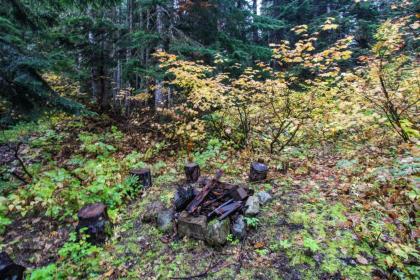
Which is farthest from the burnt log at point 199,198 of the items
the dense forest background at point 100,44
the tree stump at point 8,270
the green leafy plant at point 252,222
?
the dense forest background at point 100,44

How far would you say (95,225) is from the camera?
13.5ft

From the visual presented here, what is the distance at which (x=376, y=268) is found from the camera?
121 inches

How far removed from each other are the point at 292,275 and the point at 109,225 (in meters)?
3.10

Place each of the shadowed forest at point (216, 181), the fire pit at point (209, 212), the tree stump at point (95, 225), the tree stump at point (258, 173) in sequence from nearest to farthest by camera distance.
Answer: the shadowed forest at point (216, 181) < the fire pit at point (209, 212) < the tree stump at point (95, 225) < the tree stump at point (258, 173)

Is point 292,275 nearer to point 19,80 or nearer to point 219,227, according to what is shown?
point 219,227

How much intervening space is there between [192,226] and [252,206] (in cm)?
113

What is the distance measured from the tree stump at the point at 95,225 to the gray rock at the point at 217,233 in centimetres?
184

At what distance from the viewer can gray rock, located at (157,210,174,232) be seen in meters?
4.19

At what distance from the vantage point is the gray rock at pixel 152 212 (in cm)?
450

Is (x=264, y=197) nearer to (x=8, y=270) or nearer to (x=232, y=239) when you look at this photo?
(x=232, y=239)

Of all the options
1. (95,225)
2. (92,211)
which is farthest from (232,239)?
(92,211)

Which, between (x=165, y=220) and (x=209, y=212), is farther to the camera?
(x=165, y=220)

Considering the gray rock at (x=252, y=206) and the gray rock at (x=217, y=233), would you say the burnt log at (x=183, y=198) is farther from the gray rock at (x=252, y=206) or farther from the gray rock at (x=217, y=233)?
the gray rock at (x=252, y=206)

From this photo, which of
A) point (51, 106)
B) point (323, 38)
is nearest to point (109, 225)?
point (51, 106)
